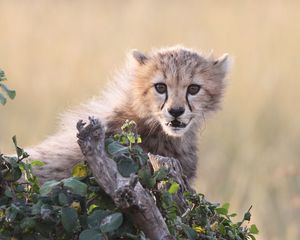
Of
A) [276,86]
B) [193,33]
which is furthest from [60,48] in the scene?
[276,86]

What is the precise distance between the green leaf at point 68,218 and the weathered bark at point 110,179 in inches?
3.6

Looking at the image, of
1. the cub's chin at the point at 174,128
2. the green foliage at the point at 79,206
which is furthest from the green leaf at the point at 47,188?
the cub's chin at the point at 174,128

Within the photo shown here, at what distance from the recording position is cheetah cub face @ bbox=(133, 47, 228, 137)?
4562 mm

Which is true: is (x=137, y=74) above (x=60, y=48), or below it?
below

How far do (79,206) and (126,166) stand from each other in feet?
0.49

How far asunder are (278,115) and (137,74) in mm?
3124

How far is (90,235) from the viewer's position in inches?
87.1

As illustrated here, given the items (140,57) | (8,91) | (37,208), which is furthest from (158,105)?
(37,208)

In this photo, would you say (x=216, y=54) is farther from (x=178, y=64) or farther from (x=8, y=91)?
(x=8, y=91)

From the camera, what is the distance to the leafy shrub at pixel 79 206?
7.36 ft

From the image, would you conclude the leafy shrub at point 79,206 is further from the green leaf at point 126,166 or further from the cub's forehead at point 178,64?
the cub's forehead at point 178,64

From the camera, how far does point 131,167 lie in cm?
232

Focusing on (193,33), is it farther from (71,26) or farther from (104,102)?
(104,102)

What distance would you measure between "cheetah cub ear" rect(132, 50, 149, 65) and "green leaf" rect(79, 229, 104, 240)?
2.86 meters
